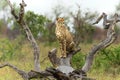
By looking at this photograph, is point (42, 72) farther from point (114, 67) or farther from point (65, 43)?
point (114, 67)

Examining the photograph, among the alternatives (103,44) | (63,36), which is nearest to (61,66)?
(63,36)

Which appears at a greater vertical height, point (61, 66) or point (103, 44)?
point (103, 44)

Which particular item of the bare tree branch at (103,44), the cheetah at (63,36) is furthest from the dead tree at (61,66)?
the cheetah at (63,36)

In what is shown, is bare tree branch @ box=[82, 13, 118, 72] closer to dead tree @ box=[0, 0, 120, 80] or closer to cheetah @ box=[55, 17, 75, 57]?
dead tree @ box=[0, 0, 120, 80]

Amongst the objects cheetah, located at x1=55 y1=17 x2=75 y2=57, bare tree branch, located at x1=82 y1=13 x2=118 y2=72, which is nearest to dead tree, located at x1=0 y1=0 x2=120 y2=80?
bare tree branch, located at x1=82 y1=13 x2=118 y2=72

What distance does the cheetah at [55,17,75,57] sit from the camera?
6.81m

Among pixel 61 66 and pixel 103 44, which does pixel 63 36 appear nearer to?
pixel 61 66

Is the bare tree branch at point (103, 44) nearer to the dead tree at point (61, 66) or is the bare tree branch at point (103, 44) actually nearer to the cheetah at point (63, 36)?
the dead tree at point (61, 66)

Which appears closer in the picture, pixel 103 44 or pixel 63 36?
pixel 63 36

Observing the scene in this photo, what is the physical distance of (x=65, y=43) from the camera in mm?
6875

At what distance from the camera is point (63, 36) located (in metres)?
6.82

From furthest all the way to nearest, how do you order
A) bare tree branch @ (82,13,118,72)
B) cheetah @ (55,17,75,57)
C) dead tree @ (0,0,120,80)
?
bare tree branch @ (82,13,118,72), cheetah @ (55,17,75,57), dead tree @ (0,0,120,80)

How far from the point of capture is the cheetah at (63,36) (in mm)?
6809

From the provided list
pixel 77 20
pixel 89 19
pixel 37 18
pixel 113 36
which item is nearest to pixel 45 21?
pixel 37 18
